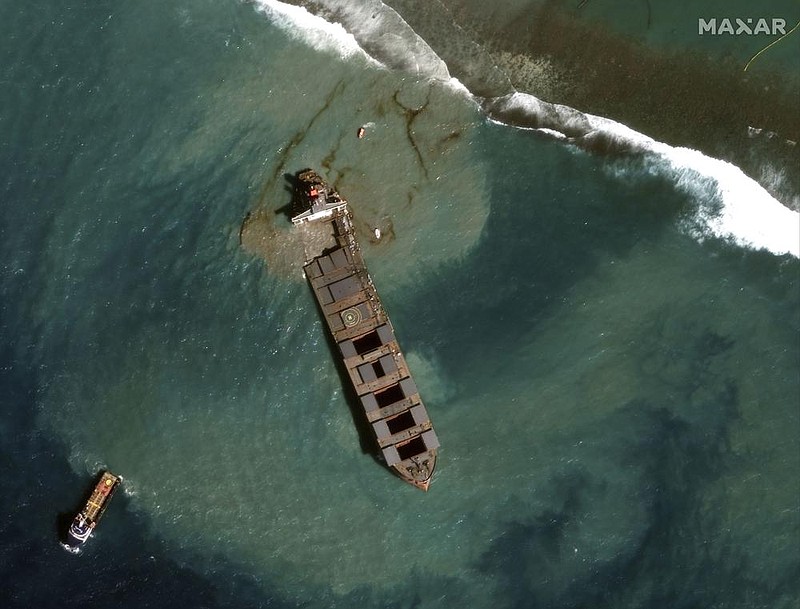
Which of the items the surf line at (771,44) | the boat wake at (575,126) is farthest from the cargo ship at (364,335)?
the surf line at (771,44)

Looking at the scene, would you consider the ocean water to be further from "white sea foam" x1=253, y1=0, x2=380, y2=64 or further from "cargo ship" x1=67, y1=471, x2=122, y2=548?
"cargo ship" x1=67, y1=471, x2=122, y2=548

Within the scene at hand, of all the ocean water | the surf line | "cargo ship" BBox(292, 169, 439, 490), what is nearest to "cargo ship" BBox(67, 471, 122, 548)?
the ocean water

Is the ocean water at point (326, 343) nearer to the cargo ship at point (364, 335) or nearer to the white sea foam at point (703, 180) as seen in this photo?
the white sea foam at point (703, 180)

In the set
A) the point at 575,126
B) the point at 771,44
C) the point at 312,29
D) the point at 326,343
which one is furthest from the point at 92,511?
the point at 771,44

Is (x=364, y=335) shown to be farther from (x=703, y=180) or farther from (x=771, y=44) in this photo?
(x=771, y=44)

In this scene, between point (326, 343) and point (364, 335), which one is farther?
point (326, 343)

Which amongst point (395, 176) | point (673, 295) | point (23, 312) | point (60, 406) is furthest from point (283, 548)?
point (673, 295)
